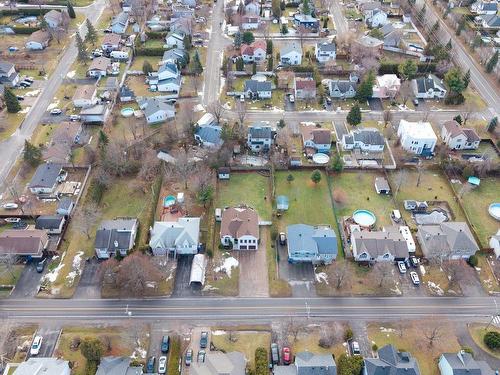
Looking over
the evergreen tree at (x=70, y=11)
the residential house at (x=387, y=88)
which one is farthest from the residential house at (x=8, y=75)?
the residential house at (x=387, y=88)

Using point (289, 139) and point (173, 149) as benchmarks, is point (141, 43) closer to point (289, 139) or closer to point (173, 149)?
point (173, 149)

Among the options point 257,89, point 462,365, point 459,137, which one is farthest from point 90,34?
point 462,365

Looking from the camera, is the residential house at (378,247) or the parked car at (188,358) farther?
the residential house at (378,247)

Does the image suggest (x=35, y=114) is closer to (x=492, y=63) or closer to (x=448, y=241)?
(x=448, y=241)

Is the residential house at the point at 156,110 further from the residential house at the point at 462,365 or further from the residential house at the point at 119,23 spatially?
the residential house at the point at 462,365

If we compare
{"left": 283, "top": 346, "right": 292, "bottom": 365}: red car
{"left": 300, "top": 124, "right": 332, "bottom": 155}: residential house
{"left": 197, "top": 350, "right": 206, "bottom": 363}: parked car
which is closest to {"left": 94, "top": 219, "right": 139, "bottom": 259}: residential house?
{"left": 197, "top": 350, "right": 206, "bottom": 363}: parked car
